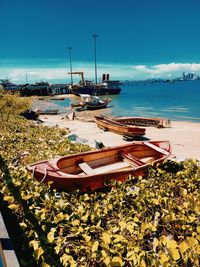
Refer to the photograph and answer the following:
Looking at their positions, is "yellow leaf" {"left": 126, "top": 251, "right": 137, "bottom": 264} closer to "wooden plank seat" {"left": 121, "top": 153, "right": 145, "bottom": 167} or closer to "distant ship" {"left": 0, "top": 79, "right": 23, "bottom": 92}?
"wooden plank seat" {"left": 121, "top": 153, "right": 145, "bottom": 167}

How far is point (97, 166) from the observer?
325 inches

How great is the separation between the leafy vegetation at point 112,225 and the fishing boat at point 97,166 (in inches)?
21.3

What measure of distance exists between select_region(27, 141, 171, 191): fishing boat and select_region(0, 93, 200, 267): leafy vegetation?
541 millimetres

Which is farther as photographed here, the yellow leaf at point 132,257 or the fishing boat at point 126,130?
the fishing boat at point 126,130

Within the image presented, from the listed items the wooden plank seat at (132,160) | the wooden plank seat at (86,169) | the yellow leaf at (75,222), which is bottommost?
the wooden plank seat at (132,160)

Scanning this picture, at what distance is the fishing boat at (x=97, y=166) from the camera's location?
5992 mm

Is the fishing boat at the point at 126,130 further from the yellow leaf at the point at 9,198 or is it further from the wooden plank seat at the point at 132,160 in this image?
the yellow leaf at the point at 9,198

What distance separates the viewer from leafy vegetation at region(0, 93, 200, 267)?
112 inches

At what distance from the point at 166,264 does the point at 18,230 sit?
228cm

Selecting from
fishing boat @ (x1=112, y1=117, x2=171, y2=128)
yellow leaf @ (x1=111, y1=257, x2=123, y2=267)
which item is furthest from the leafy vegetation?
fishing boat @ (x1=112, y1=117, x2=171, y2=128)

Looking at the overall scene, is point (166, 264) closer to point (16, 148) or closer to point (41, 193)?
point (41, 193)

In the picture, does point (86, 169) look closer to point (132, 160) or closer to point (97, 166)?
point (97, 166)

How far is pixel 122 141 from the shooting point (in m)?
17.6

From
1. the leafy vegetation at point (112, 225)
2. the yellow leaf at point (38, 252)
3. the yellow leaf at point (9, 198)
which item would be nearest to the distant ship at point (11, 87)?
the leafy vegetation at point (112, 225)
